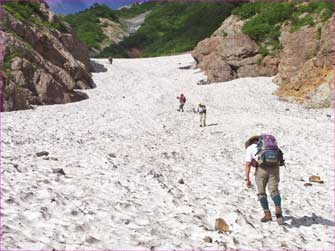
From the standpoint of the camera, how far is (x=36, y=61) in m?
35.1

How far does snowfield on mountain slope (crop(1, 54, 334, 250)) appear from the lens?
9242 millimetres

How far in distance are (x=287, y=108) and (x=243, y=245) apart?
28.6 meters

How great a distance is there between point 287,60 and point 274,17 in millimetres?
15501

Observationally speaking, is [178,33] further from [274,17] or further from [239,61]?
[239,61]

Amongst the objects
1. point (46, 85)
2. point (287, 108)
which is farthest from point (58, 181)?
point (287, 108)

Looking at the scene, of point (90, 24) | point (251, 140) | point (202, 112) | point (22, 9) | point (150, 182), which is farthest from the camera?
point (90, 24)

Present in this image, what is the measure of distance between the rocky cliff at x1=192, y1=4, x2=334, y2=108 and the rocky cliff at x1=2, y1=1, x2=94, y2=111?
788 inches

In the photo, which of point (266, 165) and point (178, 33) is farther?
point (178, 33)

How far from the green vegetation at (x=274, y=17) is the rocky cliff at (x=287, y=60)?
24.3 inches

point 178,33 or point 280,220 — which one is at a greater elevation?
point 178,33

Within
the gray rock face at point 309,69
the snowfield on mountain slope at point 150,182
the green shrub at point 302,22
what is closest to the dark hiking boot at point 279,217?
the snowfield on mountain slope at point 150,182

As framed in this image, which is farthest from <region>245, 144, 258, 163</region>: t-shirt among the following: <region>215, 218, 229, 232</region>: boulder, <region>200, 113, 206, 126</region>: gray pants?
<region>200, 113, 206, 126</region>: gray pants

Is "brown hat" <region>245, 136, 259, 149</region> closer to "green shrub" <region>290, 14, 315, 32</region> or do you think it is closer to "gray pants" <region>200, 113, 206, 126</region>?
"gray pants" <region>200, 113, 206, 126</region>

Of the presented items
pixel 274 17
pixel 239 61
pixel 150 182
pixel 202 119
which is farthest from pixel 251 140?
pixel 274 17
